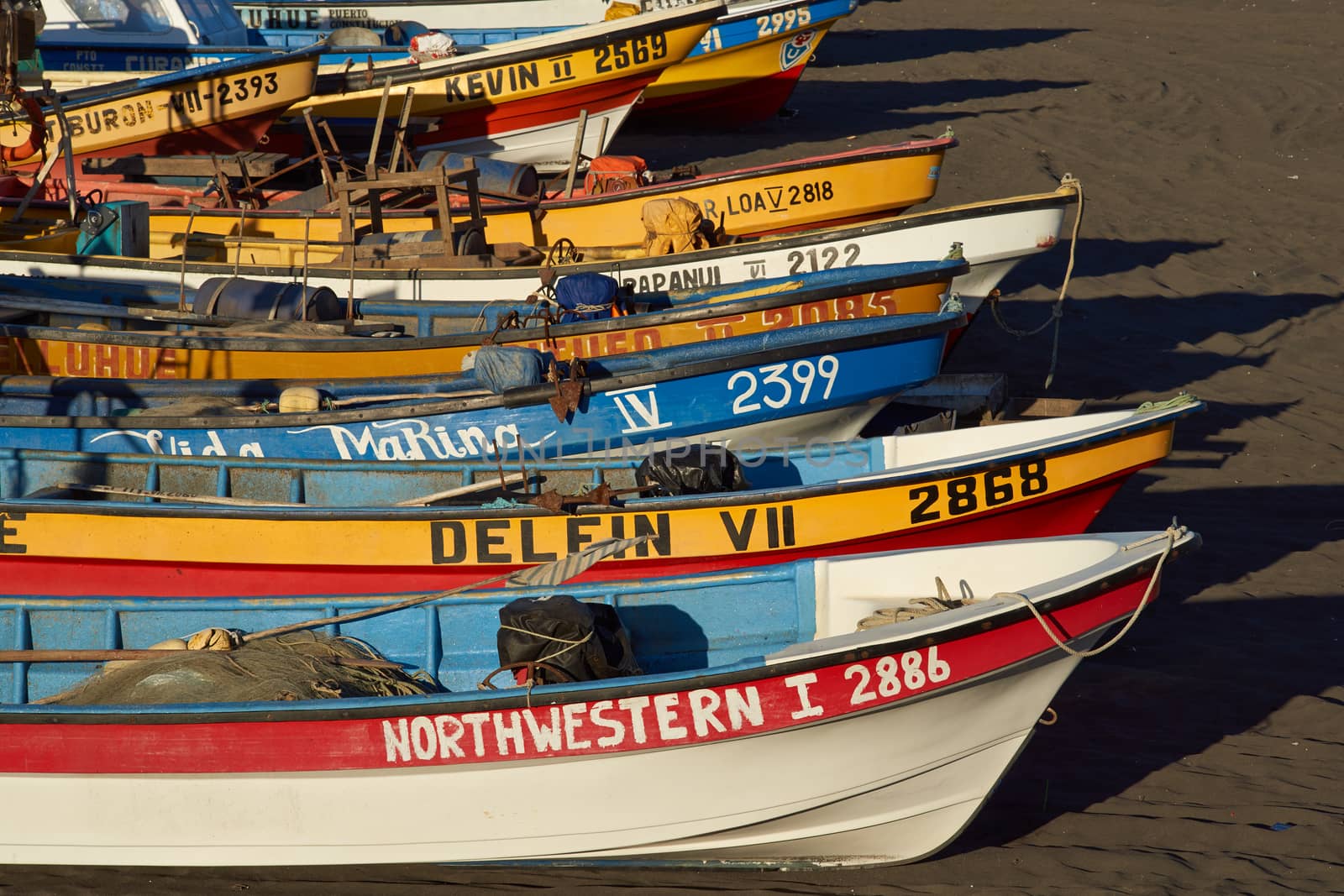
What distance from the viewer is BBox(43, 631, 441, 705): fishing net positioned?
18.4ft

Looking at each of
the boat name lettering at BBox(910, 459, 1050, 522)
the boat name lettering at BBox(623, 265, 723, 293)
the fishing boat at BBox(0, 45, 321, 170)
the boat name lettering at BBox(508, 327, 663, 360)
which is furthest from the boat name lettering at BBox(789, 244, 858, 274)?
the fishing boat at BBox(0, 45, 321, 170)

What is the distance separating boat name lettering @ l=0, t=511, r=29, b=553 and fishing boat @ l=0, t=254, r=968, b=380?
244cm

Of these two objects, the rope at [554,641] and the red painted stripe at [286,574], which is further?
the red painted stripe at [286,574]

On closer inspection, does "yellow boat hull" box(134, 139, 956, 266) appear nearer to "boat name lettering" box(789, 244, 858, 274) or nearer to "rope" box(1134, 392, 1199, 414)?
"boat name lettering" box(789, 244, 858, 274)

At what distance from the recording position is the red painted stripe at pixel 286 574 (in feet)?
21.7

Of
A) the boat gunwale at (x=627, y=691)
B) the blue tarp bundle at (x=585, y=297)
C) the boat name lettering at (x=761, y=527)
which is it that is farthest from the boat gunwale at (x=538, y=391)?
the boat gunwale at (x=627, y=691)

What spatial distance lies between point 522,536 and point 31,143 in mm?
9930

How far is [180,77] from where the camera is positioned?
535 inches

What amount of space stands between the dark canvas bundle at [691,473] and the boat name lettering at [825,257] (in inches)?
128

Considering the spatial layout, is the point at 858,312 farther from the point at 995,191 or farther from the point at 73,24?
the point at 73,24

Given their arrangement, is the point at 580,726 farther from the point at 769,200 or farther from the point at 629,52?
the point at 629,52

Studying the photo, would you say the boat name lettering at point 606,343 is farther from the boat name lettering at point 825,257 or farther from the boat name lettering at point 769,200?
the boat name lettering at point 769,200

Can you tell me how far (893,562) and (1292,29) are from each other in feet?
67.4

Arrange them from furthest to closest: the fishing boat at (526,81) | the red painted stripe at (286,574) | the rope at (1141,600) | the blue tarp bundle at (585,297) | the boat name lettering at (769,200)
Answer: the fishing boat at (526,81), the boat name lettering at (769,200), the blue tarp bundle at (585,297), the red painted stripe at (286,574), the rope at (1141,600)
